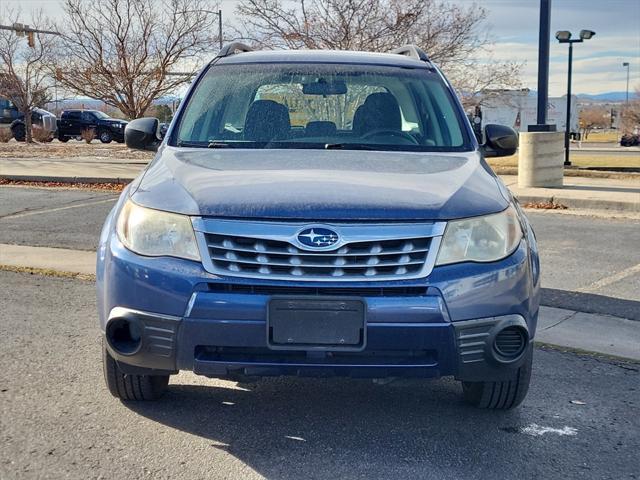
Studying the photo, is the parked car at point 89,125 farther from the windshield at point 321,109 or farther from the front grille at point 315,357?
the front grille at point 315,357

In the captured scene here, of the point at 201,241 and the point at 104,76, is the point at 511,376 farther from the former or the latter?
the point at 104,76

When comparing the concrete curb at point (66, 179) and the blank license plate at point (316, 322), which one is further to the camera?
the concrete curb at point (66, 179)

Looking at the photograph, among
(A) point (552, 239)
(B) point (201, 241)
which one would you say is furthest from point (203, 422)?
(A) point (552, 239)

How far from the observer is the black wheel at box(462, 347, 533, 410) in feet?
12.0

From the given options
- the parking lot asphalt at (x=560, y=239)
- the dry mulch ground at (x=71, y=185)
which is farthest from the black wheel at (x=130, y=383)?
the dry mulch ground at (x=71, y=185)

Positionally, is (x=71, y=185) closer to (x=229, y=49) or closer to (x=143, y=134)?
(x=229, y=49)

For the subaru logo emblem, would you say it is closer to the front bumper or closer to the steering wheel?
the front bumper

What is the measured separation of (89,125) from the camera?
37.9 metres

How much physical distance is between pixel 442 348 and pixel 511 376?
1.57 feet

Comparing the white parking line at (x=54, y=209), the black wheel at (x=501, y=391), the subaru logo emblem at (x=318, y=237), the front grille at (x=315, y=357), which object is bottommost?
the white parking line at (x=54, y=209)

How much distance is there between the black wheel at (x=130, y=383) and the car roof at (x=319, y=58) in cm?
207

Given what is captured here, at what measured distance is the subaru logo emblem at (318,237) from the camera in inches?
123

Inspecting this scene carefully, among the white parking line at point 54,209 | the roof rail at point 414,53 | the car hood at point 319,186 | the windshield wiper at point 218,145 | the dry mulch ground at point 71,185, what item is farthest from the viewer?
the dry mulch ground at point 71,185

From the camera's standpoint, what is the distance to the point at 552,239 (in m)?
8.98
